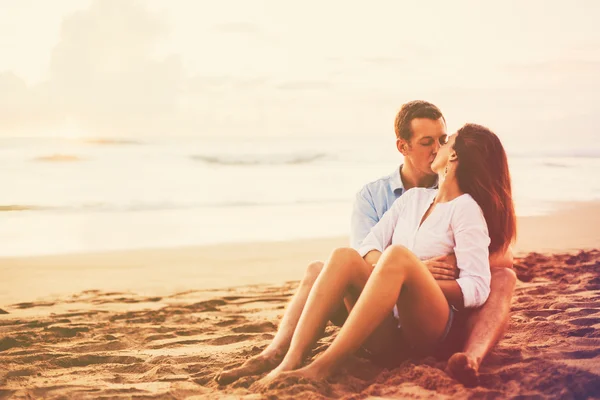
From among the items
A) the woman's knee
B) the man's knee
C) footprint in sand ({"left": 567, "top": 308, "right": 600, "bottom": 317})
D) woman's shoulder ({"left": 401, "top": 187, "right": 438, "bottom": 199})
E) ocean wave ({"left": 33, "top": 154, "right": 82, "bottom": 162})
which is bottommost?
footprint in sand ({"left": 567, "top": 308, "right": 600, "bottom": 317})

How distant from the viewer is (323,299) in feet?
8.66

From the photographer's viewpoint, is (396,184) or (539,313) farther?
(539,313)

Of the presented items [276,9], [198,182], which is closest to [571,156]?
[276,9]

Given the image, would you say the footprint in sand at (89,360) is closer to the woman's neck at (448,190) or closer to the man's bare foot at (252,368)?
the man's bare foot at (252,368)

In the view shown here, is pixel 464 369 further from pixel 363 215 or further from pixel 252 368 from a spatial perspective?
pixel 363 215

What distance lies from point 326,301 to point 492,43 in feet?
42.6

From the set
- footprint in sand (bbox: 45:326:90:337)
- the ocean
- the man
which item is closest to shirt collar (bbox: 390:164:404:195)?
the man

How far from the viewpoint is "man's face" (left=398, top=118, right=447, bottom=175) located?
137 inches

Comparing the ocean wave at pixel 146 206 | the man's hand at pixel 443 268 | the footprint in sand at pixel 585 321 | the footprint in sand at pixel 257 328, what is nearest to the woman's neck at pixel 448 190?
the man's hand at pixel 443 268

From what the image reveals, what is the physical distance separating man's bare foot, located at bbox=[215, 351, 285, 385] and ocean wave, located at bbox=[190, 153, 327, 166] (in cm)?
1384

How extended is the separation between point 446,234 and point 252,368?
0.89 metres

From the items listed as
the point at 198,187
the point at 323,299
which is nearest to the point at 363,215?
the point at 323,299

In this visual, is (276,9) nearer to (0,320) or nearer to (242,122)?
(242,122)

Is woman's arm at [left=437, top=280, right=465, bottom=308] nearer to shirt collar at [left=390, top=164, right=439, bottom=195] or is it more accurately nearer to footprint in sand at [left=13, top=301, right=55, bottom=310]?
shirt collar at [left=390, top=164, right=439, bottom=195]
